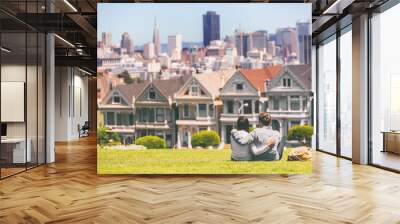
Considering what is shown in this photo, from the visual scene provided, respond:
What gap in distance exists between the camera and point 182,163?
6.73m

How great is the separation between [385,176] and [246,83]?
2696 mm

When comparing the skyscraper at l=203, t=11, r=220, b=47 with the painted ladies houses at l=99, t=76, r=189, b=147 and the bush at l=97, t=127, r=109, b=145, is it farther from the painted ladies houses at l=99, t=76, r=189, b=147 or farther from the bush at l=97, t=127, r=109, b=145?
the bush at l=97, t=127, r=109, b=145

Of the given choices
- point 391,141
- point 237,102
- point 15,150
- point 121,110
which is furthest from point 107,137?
point 391,141

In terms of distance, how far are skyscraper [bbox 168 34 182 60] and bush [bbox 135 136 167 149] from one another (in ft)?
4.33

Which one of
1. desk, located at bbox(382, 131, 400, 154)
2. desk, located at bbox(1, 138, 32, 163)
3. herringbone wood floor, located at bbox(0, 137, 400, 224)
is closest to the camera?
herringbone wood floor, located at bbox(0, 137, 400, 224)

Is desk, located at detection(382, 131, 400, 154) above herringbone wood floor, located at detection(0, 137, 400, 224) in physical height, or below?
above

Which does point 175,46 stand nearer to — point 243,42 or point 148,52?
point 148,52

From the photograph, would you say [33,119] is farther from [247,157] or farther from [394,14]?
[394,14]

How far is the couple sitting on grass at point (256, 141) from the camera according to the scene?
6.70m

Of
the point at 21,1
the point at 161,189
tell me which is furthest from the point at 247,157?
the point at 21,1

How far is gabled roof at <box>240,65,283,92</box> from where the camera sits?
670 cm

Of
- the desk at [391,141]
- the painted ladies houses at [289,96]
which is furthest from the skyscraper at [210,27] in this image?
the desk at [391,141]

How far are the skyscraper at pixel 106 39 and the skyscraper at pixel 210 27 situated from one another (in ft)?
4.93

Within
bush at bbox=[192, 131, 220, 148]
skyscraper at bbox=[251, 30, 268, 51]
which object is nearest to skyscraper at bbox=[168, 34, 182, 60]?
skyscraper at bbox=[251, 30, 268, 51]
